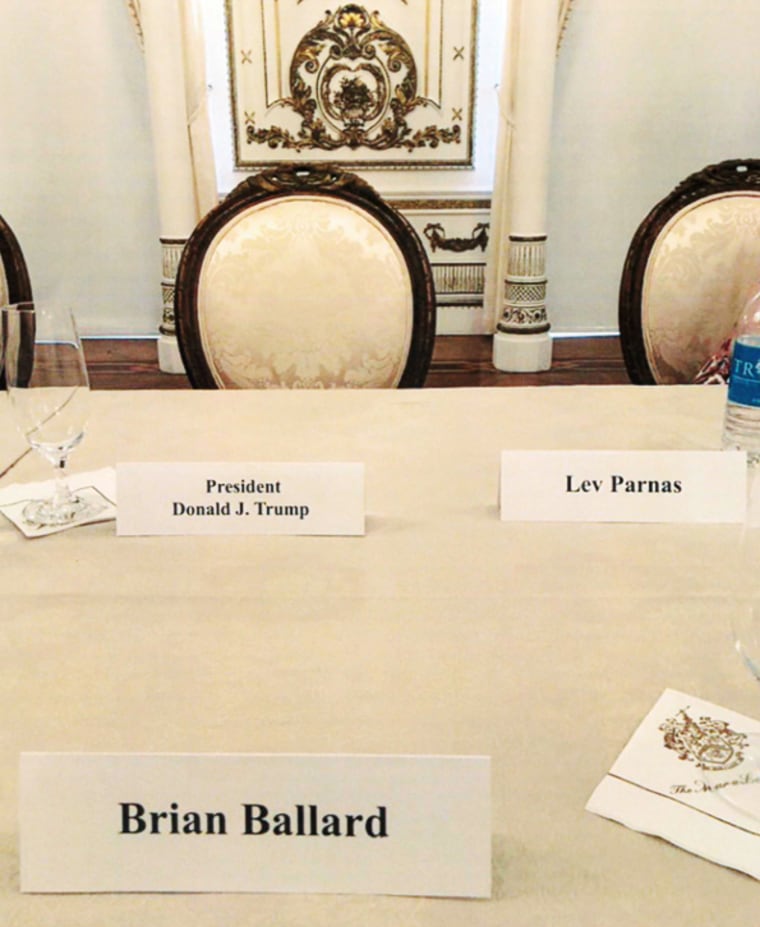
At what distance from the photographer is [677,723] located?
0.54m

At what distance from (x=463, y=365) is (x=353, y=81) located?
3.64 ft

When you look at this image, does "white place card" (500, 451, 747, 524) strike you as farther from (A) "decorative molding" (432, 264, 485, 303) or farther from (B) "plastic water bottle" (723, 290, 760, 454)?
(A) "decorative molding" (432, 264, 485, 303)

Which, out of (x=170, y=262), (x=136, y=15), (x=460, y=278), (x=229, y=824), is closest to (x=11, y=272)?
(x=229, y=824)

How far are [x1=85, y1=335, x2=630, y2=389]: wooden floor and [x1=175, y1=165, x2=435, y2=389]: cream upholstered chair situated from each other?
1.66 metres

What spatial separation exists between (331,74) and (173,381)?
127 centimetres

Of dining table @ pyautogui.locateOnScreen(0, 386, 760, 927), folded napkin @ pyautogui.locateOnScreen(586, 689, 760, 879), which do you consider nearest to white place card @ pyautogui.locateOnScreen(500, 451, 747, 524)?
dining table @ pyautogui.locateOnScreen(0, 386, 760, 927)

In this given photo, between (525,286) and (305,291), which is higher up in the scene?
(305,291)

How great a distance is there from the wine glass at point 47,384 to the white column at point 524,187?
2.70 metres

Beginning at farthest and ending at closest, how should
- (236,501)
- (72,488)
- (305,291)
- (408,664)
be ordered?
(305,291) → (72,488) → (236,501) → (408,664)

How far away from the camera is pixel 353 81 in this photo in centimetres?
355

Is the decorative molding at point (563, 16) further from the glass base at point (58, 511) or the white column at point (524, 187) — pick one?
the glass base at point (58, 511)

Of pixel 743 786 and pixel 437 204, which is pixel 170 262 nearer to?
pixel 437 204

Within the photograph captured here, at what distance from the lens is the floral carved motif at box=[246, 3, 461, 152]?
3.50 metres

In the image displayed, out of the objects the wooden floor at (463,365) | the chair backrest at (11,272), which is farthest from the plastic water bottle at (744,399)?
the wooden floor at (463,365)
